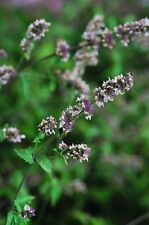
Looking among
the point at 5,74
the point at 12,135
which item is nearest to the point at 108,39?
the point at 5,74

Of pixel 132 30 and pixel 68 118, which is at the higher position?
pixel 132 30

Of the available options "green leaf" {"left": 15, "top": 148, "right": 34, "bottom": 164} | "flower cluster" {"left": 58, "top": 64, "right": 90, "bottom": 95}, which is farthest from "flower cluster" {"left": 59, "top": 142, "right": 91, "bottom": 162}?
"flower cluster" {"left": 58, "top": 64, "right": 90, "bottom": 95}

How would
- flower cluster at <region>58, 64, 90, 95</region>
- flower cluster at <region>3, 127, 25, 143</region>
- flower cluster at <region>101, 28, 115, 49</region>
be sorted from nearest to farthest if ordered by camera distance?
1. flower cluster at <region>3, 127, 25, 143</region>
2. flower cluster at <region>101, 28, 115, 49</region>
3. flower cluster at <region>58, 64, 90, 95</region>

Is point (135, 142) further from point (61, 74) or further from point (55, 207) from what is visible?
point (61, 74)

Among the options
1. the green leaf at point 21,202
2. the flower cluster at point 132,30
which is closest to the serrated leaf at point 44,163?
the green leaf at point 21,202

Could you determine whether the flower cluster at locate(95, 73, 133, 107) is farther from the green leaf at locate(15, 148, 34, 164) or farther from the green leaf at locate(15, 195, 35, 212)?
the green leaf at locate(15, 195, 35, 212)

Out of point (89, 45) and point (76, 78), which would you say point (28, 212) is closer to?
Answer: point (89, 45)

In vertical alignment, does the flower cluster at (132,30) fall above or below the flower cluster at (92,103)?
above

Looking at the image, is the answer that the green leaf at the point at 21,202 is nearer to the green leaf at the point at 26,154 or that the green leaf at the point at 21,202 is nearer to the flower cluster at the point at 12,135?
the green leaf at the point at 26,154
